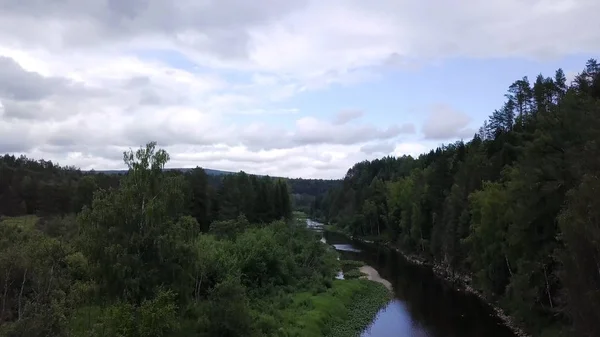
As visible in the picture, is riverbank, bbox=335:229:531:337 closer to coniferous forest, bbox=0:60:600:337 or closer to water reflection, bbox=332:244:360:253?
coniferous forest, bbox=0:60:600:337

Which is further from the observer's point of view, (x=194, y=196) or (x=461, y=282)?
(x=194, y=196)

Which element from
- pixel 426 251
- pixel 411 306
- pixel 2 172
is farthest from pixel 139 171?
pixel 2 172

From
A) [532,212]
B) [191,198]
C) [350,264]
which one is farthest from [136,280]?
[191,198]

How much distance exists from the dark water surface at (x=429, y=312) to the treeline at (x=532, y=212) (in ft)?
7.66

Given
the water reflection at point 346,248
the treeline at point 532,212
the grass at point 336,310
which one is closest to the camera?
the treeline at point 532,212

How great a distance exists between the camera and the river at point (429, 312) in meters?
40.5

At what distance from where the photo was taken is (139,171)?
28703 mm

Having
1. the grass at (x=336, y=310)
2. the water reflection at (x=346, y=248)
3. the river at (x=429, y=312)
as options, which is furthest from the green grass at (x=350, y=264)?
the water reflection at (x=346, y=248)

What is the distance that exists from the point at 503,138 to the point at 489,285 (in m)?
25.7

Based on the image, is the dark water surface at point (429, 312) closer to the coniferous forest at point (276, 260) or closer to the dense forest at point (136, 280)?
→ the coniferous forest at point (276, 260)

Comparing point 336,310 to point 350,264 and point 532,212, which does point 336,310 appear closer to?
point 532,212

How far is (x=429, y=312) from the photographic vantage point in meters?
47.4

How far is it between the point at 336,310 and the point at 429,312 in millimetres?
9339

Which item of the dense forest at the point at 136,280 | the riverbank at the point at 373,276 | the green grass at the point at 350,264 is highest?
the dense forest at the point at 136,280
